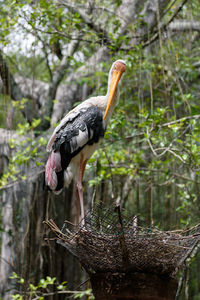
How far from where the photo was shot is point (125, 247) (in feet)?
6.54

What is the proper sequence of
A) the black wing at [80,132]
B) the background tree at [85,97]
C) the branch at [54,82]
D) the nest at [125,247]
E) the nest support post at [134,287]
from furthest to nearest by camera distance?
the branch at [54,82], the background tree at [85,97], the black wing at [80,132], the nest support post at [134,287], the nest at [125,247]

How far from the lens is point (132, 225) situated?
7.39 feet

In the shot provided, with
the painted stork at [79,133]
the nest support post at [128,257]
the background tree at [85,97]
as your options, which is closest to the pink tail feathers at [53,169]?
the painted stork at [79,133]

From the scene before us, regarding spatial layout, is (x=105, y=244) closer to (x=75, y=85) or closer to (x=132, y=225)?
(x=132, y=225)

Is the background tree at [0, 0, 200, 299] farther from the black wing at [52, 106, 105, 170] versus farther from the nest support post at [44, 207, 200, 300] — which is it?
the nest support post at [44, 207, 200, 300]

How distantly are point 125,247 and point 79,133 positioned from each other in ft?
3.58

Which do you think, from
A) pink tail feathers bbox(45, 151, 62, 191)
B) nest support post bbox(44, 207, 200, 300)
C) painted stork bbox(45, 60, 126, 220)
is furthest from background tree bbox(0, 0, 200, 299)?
nest support post bbox(44, 207, 200, 300)

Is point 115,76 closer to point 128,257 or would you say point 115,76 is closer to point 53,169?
point 53,169

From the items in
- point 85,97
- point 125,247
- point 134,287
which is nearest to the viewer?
point 125,247

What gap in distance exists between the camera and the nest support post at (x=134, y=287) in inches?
84.0

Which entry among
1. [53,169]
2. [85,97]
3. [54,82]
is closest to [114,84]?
[53,169]

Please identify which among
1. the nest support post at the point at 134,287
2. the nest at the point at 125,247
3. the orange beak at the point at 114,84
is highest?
the orange beak at the point at 114,84

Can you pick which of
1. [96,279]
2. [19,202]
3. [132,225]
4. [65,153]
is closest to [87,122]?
[65,153]

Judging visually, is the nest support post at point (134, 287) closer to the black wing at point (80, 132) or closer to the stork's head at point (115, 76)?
the black wing at point (80, 132)
